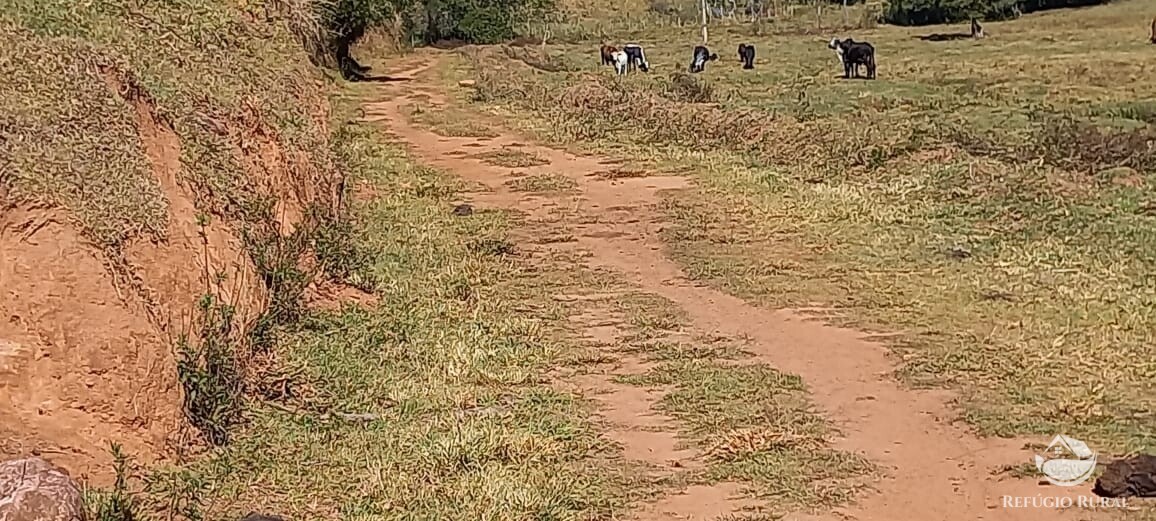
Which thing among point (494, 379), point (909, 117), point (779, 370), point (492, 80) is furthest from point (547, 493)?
point (492, 80)

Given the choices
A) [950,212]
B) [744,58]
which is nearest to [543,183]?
[950,212]

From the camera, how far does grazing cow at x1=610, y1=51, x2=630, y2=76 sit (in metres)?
30.4

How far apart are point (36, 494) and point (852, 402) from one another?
4.39 metres

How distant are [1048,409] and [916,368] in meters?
1.08

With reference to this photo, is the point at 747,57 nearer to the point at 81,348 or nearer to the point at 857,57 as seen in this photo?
the point at 857,57

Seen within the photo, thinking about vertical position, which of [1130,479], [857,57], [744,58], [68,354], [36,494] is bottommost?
[1130,479]

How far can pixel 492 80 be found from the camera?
2828 cm

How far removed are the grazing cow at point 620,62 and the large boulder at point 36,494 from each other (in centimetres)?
2578

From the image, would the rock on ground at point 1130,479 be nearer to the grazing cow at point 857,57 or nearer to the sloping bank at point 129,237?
the sloping bank at point 129,237

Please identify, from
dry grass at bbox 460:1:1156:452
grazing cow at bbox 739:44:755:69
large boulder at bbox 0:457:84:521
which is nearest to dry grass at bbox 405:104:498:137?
dry grass at bbox 460:1:1156:452

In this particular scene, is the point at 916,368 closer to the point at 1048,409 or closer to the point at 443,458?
the point at 1048,409

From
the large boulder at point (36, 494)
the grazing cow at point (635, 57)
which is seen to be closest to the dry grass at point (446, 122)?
the grazing cow at point (635, 57)

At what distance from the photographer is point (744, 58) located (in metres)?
31.4

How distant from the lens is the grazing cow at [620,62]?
30438mm
